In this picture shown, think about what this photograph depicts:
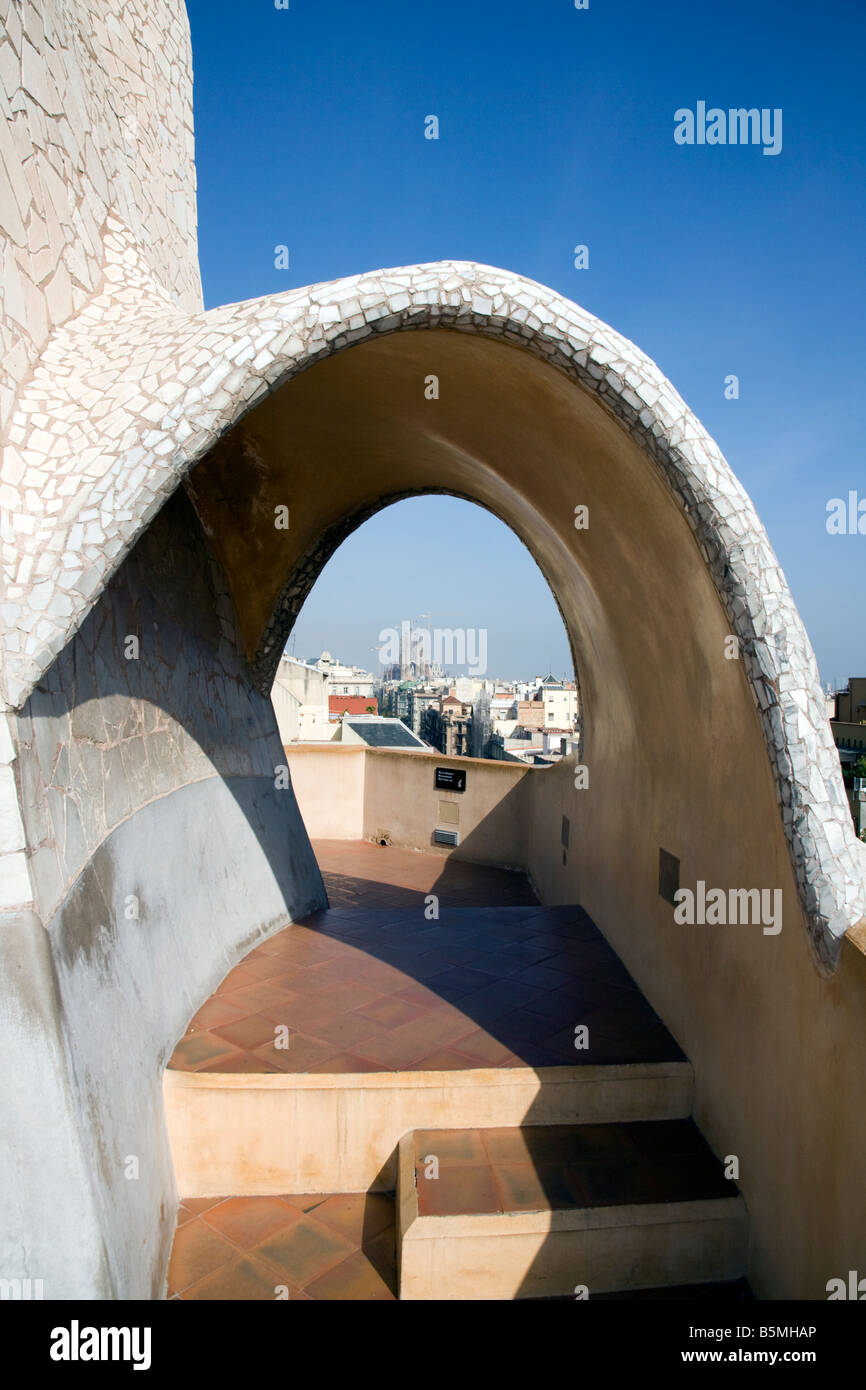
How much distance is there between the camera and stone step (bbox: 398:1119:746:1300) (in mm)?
3473

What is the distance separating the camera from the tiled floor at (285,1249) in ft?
11.4

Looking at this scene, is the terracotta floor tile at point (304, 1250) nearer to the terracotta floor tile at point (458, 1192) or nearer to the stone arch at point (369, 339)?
the terracotta floor tile at point (458, 1192)

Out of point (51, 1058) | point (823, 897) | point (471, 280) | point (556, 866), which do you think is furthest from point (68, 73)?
point (556, 866)

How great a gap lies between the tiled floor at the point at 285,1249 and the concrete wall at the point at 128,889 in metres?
0.17

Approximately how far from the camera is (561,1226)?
353 centimetres

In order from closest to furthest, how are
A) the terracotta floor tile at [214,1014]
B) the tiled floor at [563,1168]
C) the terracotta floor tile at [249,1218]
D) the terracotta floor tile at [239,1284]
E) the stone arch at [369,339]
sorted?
1. the stone arch at [369,339]
2. the terracotta floor tile at [239,1284]
3. the tiled floor at [563,1168]
4. the terracotta floor tile at [249,1218]
5. the terracotta floor tile at [214,1014]

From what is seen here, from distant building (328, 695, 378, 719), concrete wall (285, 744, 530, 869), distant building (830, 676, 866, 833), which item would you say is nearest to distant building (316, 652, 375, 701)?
distant building (328, 695, 378, 719)

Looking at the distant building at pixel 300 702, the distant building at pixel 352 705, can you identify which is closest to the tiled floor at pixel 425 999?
the distant building at pixel 300 702

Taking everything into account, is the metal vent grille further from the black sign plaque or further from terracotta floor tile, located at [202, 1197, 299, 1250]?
terracotta floor tile, located at [202, 1197, 299, 1250]

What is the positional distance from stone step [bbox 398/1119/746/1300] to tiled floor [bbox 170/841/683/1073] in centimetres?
57

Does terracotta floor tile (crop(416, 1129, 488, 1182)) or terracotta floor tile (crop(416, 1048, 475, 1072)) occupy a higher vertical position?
terracotta floor tile (crop(416, 1048, 475, 1072))

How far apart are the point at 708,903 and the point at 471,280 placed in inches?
128

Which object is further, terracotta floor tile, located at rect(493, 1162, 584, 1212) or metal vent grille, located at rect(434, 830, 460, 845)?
metal vent grille, located at rect(434, 830, 460, 845)
